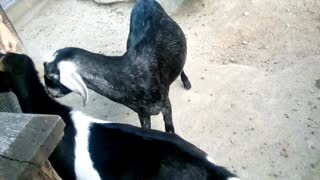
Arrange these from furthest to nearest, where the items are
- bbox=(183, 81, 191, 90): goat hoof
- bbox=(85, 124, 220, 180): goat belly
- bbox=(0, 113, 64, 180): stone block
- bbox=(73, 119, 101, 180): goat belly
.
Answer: bbox=(183, 81, 191, 90): goat hoof
bbox=(73, 119, 101, 180): goat belly
bbox=(85, 124, 220, 180): goat belly
bbox=(0, 113, 64, 180): stone block

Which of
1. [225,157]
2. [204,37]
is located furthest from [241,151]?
[204,37]

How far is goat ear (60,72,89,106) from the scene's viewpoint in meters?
2.98

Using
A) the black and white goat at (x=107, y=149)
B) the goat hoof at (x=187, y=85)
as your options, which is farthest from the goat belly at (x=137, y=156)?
the goat hoof at (x=187, y=85)

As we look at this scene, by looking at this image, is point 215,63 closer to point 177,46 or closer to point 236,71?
point 236,71

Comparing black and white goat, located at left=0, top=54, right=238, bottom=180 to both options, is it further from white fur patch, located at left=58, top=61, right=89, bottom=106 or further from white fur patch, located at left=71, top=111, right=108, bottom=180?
white fur patch, located at left=58, top=61, right=89, bottom=106

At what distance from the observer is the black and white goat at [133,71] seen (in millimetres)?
3000

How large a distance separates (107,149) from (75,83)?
706mm

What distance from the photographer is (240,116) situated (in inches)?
141

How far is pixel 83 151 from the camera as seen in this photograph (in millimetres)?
2539

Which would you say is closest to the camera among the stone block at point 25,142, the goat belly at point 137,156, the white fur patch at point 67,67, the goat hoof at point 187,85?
the stone block at point 25,142

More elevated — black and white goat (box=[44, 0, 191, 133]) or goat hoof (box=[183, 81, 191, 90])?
black and white goat (box=[44, 0, 191, 133])

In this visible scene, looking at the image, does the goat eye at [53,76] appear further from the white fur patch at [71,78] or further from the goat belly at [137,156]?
the goat belly at [137,156]

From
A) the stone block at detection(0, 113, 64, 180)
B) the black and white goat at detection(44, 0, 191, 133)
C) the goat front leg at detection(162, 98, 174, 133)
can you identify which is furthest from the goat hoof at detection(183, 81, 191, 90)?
the stone block at detection(0, 113, 64, 180)

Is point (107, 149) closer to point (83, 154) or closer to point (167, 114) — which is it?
point (83, 154)
